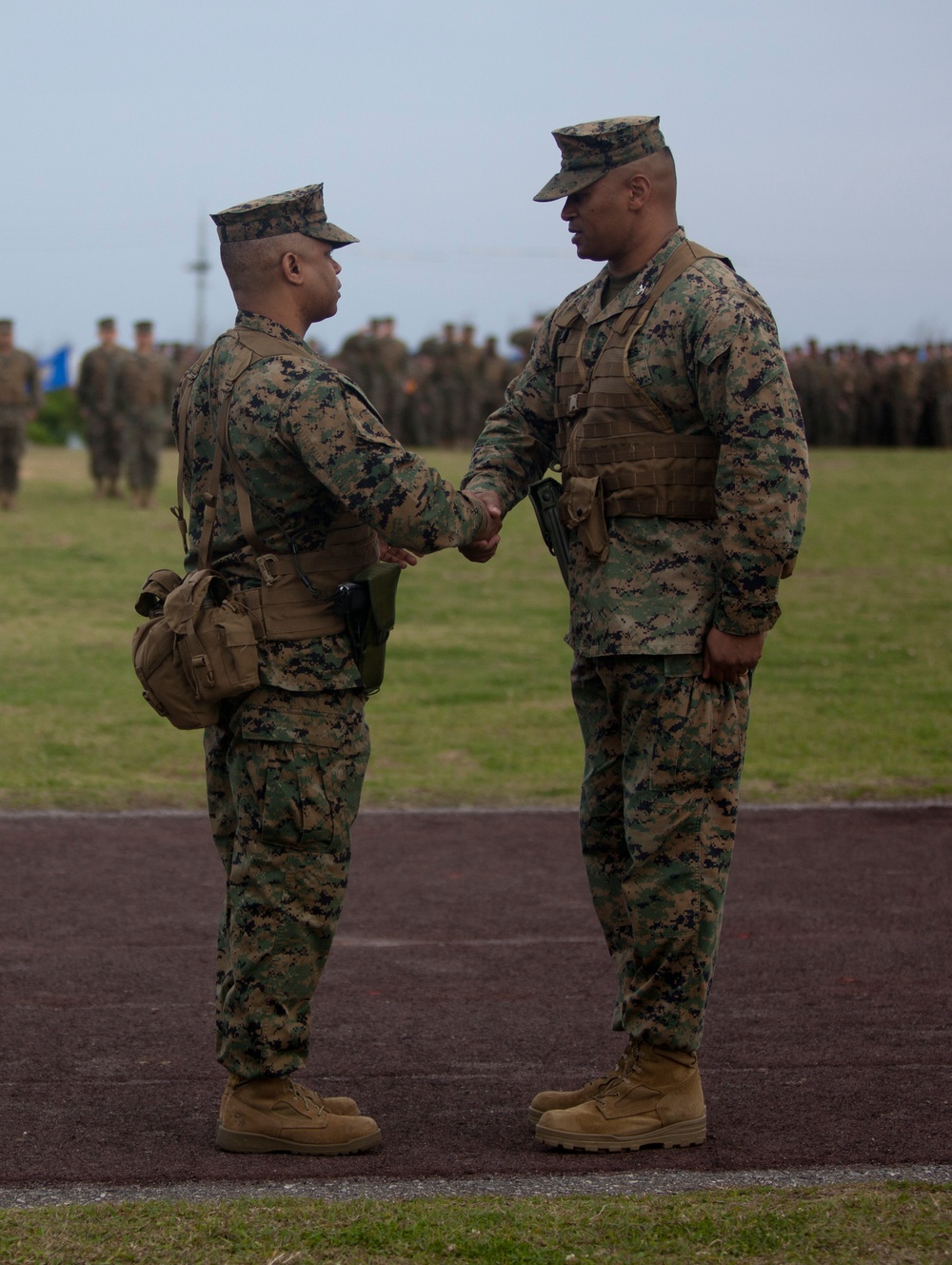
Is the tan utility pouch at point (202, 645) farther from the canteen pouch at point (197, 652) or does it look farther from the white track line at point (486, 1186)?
the white track line at point (486, 1186)

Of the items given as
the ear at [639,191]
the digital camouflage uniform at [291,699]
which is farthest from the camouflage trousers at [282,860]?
the ear at [639,191]

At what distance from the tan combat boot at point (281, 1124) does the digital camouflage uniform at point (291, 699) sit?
62mm

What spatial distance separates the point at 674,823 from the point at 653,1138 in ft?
2.52

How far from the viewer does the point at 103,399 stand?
21703 mm

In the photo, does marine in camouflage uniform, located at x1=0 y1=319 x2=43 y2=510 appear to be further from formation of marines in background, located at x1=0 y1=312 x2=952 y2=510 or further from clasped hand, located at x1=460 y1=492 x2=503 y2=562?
clasped hand, located at x1=460 y1=492 x2=503 y2=562

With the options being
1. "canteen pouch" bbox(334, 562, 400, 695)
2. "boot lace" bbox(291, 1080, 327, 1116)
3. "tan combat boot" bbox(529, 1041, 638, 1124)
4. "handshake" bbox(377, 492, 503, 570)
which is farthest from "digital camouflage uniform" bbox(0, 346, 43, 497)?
"tan combat boot" bbox(529, 1041, 638, 1124)

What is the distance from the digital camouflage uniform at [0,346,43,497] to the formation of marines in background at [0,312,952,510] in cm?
2

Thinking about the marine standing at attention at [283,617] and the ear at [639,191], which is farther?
the ear at [639,191]

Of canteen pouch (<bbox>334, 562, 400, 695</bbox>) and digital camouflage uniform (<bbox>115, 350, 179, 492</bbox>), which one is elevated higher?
digital camouflage uniform (<bbox>115, 350, 179, 492</bbox>)

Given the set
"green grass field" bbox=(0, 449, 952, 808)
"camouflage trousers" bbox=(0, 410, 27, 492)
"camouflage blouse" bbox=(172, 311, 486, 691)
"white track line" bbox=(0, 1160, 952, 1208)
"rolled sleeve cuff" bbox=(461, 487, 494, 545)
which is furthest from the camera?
"camouflage trousers" bbox=(0, 410, 27, 492)

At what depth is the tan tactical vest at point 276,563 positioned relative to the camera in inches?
156

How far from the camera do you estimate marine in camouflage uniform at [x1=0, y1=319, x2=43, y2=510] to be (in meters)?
20.2

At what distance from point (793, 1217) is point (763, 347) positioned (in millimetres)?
1939

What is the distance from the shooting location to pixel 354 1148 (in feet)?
13.1
